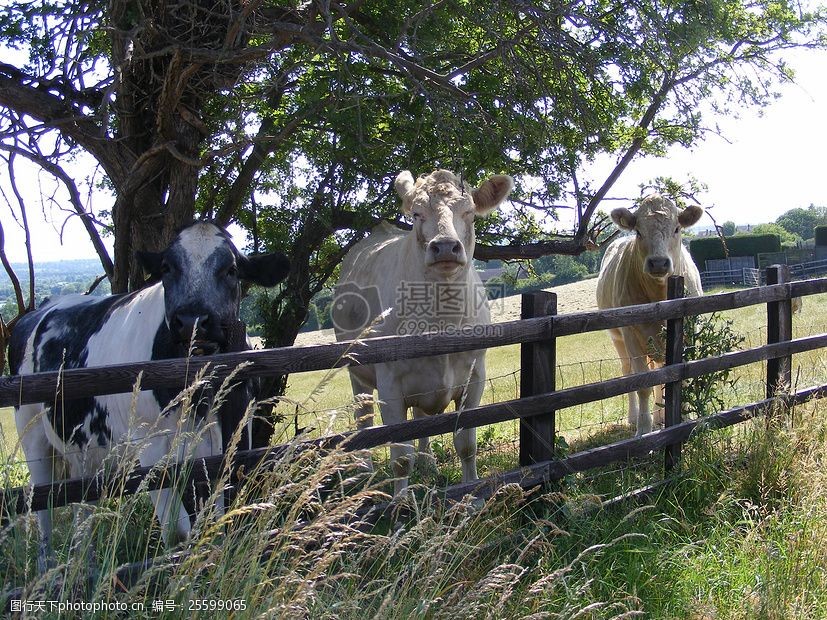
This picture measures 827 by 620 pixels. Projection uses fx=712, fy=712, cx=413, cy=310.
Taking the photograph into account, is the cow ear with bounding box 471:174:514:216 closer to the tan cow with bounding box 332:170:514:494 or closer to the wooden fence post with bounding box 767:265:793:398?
the tan cow with bounding box 332:170:514:494

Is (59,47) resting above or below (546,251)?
above

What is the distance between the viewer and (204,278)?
3928 millimetres

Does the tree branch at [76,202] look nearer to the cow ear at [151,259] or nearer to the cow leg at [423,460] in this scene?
the cow ear at [151,259]

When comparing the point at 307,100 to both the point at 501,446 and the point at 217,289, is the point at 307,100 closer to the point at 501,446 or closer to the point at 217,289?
the point at 217,289

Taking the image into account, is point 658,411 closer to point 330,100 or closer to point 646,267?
point 646,267

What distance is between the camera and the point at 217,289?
3.96 m

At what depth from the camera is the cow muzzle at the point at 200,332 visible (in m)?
3.65

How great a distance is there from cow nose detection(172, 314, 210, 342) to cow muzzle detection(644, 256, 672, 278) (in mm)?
4993

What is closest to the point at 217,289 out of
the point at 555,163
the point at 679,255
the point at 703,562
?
the point at 703,562

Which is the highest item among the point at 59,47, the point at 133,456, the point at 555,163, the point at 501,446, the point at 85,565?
the point at 59,47

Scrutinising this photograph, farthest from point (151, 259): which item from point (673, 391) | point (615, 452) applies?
point (673, 391)

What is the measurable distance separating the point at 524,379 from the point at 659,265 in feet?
11.2

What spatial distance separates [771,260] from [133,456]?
49.4 metres

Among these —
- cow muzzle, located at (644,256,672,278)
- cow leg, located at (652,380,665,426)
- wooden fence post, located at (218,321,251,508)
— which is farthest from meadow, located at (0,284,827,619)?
cow muzzle, located at (644,256,672,278)
